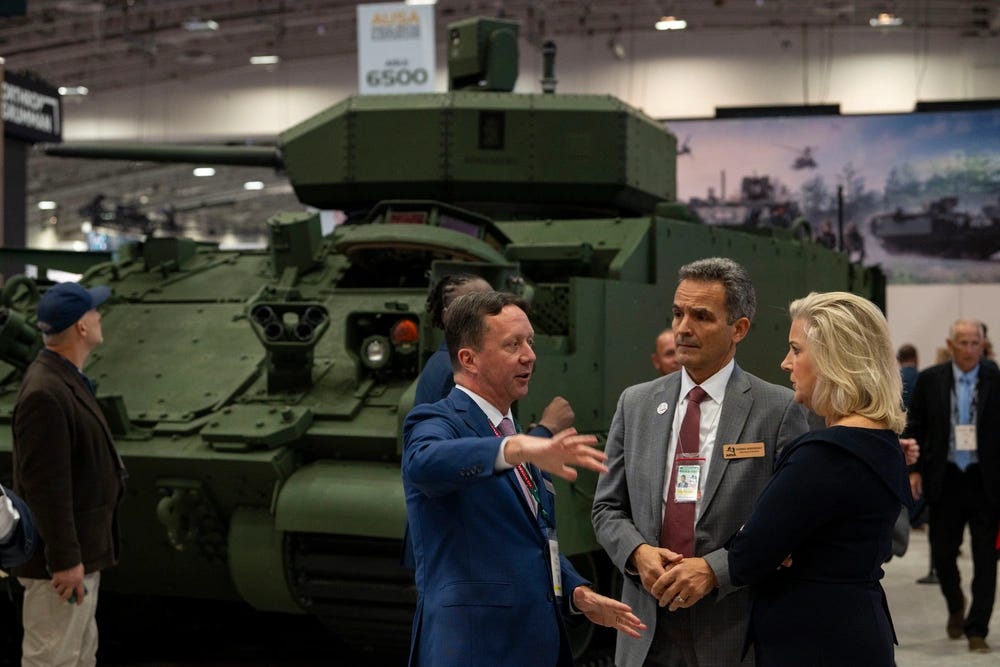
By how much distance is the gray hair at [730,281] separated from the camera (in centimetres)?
399

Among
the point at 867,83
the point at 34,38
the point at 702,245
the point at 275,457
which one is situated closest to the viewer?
the point at 275,457

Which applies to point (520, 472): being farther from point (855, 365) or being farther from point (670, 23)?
point (670, 23)

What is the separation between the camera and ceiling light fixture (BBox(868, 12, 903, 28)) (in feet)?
66.0

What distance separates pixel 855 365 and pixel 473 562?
3.54 ft

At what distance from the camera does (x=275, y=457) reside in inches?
248

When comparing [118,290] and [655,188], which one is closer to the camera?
[118,290]

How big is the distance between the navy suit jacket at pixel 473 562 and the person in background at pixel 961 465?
5.65 metres

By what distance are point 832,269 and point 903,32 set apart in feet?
41.5

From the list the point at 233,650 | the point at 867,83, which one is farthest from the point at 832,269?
the point at 867,83

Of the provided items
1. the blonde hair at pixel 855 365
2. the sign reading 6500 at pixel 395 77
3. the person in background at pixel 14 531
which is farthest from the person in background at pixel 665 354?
the sign reading 6500 at pixel 395 77

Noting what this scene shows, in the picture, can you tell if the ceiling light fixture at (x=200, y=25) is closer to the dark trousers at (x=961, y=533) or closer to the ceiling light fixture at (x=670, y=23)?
the ceiling light fixture at (x=670, y=23)

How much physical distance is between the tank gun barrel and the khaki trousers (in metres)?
5.31

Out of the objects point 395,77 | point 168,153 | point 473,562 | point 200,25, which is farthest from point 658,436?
point 200,25

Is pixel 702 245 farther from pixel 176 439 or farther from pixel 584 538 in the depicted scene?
pixel 176 439
